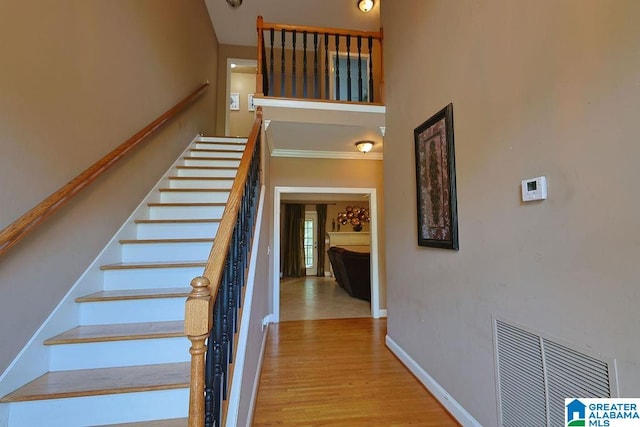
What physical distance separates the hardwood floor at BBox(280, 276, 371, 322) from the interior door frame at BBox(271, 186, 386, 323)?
228mm

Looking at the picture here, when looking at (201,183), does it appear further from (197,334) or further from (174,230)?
(197,334)

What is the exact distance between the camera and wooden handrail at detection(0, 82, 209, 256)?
1.24 meters

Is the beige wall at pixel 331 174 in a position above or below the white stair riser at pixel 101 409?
above

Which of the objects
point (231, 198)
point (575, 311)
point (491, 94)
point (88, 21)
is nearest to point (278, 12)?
point (88, 21)

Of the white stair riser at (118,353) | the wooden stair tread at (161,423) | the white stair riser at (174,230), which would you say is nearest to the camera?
the wooden stair tread at (161,423)

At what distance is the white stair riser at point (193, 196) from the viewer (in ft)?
9.55

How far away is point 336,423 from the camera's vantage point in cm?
191

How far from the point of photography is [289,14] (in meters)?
4.89

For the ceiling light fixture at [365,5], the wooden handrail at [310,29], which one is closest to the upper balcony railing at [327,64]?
the wooden handrail at [310,29]

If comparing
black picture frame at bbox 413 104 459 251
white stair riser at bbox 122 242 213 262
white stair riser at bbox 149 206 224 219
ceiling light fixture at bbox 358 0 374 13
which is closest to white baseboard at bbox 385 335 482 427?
black picture frame at bbox 413 104 459 251

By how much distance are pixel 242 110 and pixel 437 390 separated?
651 centimetres

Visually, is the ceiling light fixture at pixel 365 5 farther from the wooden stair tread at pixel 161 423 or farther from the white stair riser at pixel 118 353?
the wooden stair tread at pixel 161 423

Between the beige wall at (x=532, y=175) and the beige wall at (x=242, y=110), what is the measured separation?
5.00 metres

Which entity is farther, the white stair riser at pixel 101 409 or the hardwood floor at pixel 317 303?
the hardwood floor at pixel 317 303
